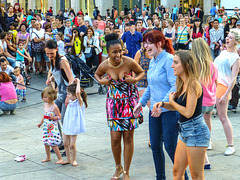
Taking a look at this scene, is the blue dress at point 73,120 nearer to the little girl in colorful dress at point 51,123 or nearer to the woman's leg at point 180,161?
the little girl in colorful dress at point 51,123

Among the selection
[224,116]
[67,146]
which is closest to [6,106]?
[67,146]

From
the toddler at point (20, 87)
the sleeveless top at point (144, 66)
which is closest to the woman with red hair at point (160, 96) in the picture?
the sleeveless top at point (144, 66)

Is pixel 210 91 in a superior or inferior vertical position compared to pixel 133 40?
inferior

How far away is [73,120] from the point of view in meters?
6.99

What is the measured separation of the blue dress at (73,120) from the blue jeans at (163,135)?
165cm

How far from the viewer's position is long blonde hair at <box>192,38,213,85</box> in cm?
536

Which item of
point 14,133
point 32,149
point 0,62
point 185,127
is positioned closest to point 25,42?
point 0,62

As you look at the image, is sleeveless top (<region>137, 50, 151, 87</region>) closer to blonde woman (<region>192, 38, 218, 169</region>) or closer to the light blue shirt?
blonde woman (<region>192, 38, 218, 169</region>)

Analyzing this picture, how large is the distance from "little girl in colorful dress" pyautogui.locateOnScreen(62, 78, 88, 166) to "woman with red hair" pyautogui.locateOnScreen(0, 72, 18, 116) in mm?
4722

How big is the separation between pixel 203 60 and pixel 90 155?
9.39 ft

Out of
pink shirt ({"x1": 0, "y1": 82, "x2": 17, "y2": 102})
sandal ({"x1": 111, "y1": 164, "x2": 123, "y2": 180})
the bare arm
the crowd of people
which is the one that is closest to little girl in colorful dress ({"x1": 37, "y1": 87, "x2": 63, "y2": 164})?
the crowd of people

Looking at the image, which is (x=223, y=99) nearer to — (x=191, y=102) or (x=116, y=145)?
(x=116, y=145)

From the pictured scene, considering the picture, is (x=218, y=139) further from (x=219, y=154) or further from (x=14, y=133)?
(x=14, y=133)

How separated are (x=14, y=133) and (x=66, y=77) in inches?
112
